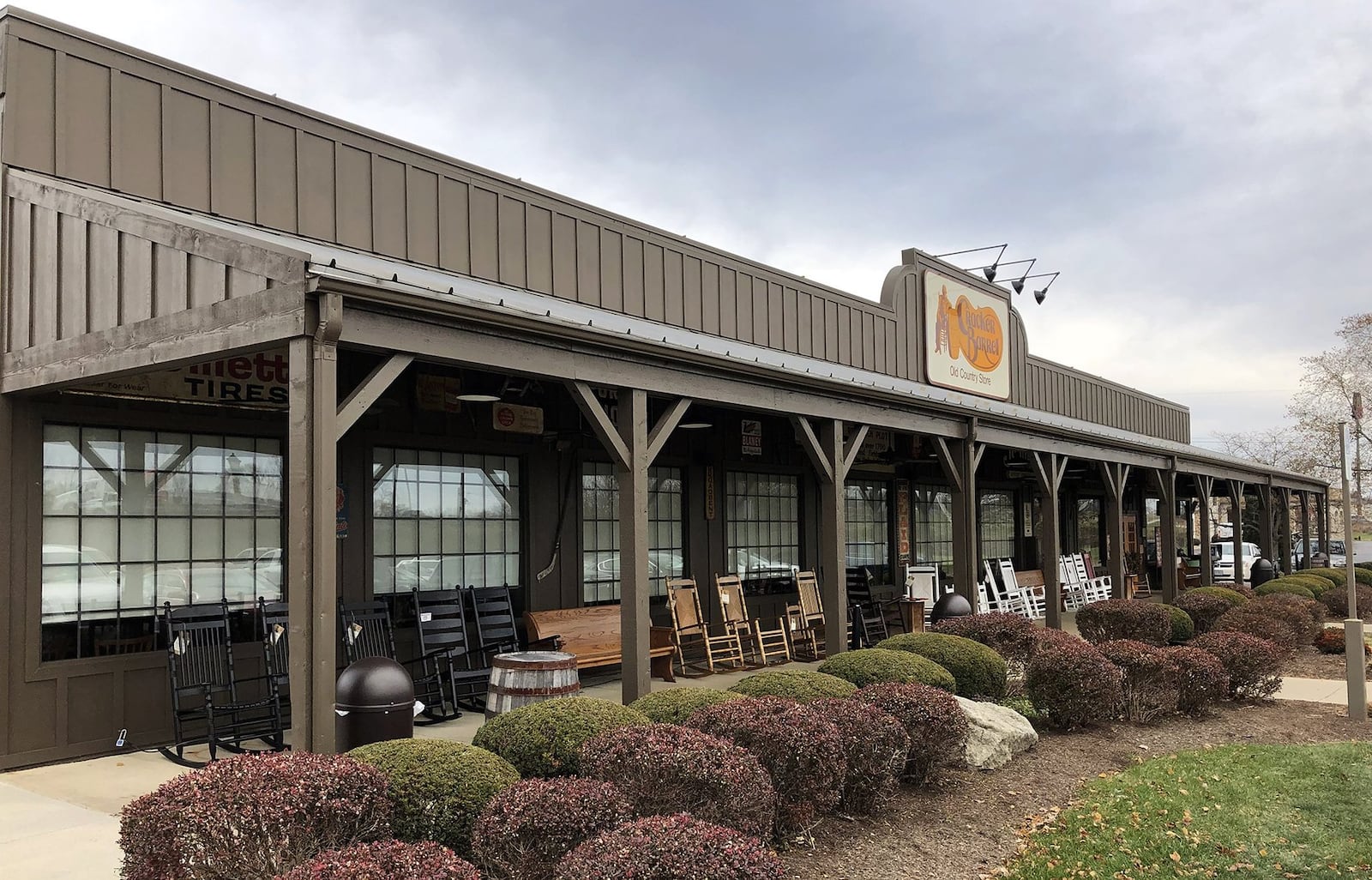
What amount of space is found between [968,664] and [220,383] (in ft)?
19.6

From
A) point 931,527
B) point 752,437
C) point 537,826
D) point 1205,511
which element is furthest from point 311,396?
point 1205,511

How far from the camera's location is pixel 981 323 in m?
17.6

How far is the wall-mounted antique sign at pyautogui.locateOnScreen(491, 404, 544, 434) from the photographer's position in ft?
30.1

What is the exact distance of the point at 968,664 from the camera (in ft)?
25.0

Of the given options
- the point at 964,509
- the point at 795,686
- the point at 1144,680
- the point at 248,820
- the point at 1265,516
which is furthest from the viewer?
the point at 1265,516

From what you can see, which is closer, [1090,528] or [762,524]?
[762,524]

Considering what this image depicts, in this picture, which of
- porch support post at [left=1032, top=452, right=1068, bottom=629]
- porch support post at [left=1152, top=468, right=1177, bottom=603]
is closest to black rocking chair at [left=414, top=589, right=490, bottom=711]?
porch support post at [left=1032, top=452, right=1068, bottom=629]

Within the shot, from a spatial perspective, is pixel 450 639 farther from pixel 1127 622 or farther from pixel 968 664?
pixel 1127 622

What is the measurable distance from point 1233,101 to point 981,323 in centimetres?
507

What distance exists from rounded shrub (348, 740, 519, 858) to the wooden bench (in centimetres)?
482

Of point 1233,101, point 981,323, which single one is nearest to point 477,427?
point 981,323

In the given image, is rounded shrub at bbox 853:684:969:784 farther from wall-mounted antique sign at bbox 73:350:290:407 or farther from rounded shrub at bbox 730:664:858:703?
wall-mounted antique sign at bbox 73:350:290:407

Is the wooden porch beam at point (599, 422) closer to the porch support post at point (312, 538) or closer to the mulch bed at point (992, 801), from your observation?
the porch support post at point (312, 538)

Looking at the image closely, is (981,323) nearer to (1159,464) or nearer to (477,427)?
(1159,464)
